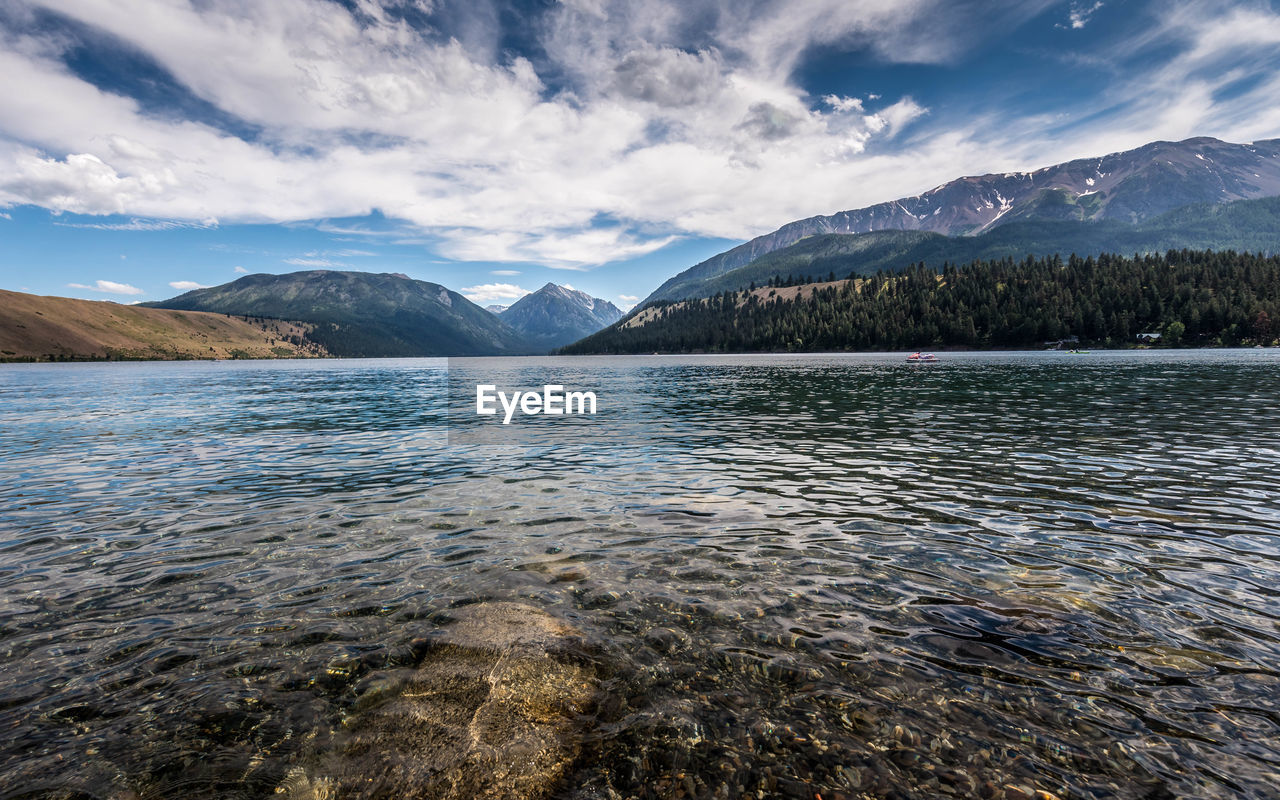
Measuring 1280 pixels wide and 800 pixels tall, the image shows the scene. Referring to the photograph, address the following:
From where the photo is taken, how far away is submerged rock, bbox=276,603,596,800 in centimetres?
627

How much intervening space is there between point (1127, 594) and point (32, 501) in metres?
34.1

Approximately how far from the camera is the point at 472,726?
730 centimetres

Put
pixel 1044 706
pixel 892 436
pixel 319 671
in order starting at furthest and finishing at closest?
1. pixel 892 436
2. pixel 319 671
3. pixel 1044 706

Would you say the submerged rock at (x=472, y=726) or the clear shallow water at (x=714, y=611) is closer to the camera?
the submerged rock at (x=472, y=726)

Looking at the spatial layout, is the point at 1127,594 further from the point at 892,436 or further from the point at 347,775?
the point at 892,436

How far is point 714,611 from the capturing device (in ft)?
35.4

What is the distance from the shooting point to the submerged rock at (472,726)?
6.27m

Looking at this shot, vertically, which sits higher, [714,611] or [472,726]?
[472,726]

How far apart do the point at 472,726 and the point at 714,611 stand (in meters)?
5.20

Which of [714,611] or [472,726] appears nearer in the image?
[472,726]

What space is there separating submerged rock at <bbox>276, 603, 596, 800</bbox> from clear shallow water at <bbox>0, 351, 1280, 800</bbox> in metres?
0.46

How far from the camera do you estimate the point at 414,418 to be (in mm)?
47875

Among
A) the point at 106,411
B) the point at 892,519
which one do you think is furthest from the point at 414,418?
the point at 892,519

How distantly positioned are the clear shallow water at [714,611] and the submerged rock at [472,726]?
46 centimetres
